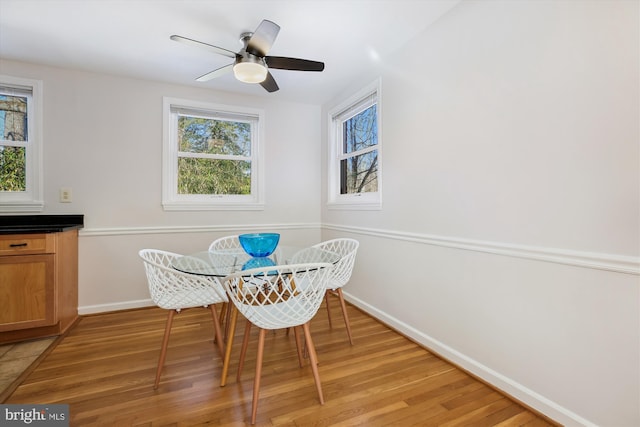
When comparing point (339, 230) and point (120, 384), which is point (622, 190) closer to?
point (339, 230)

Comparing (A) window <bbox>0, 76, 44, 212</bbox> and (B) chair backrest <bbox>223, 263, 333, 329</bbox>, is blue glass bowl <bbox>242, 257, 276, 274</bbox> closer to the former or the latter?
(B) chair backrest <bbox>223, 263, 333, 329</bbox>

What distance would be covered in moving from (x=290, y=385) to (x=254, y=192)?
230 centimetres

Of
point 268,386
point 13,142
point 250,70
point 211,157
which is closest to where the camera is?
point 268,386

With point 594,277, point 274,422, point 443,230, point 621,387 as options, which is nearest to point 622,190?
point 594,277

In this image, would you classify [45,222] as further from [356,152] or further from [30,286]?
[356,152]

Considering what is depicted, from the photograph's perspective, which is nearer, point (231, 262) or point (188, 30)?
point (231, 262)

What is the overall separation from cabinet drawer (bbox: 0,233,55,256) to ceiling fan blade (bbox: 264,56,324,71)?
7.03 feet

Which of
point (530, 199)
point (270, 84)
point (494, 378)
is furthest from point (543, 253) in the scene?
point (270, 84)

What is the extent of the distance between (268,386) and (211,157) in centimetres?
249

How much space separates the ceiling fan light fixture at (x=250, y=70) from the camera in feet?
6.33

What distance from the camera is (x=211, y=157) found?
3.36 m

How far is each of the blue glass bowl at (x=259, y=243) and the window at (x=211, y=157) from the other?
4.69 feet

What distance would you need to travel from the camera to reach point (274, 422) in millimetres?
1438

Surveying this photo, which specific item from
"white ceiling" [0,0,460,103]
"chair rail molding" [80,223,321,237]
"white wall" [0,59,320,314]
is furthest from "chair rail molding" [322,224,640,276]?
"white wall" [0,59,320,314]
